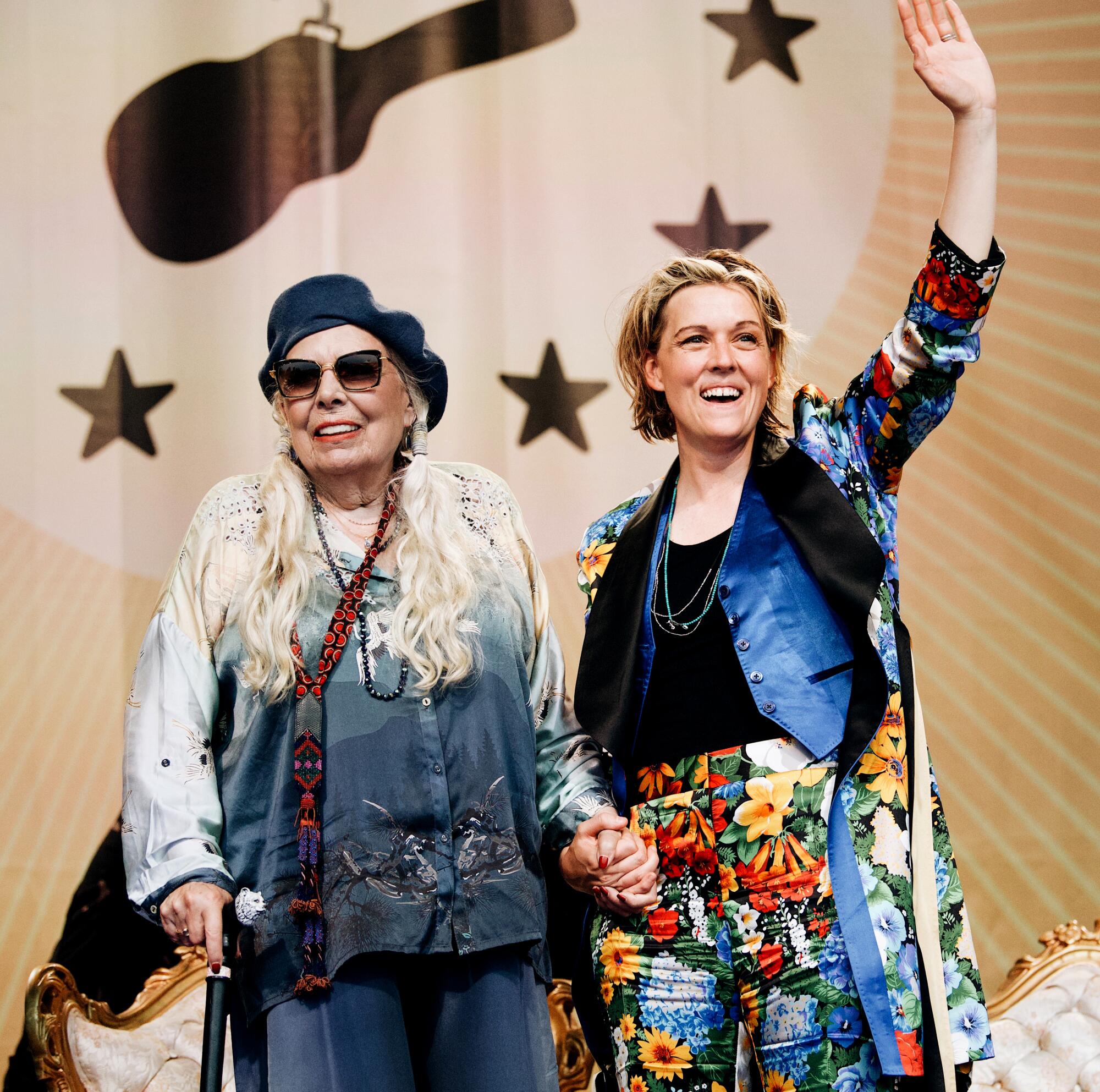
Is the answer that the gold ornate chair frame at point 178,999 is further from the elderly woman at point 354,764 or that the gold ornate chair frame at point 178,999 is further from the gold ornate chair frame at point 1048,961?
the elderly woman at point 354,764

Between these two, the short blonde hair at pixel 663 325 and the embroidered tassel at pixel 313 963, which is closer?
the embroidered tassel at pixel 313 963

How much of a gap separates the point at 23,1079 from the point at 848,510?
2.24 m

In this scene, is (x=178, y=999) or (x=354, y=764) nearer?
(x=354, y=764)

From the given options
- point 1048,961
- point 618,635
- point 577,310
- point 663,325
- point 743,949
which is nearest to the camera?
point 743,949

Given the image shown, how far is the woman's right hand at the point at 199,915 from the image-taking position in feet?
5.02

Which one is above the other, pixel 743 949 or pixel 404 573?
pixel 404 573

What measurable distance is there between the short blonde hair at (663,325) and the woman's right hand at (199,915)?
1067 mm

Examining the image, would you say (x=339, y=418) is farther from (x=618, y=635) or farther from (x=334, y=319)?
(x=618, y=635)

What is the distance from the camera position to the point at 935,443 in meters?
3.18

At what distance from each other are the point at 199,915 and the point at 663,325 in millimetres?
1141

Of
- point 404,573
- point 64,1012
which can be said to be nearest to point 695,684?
point 404,573

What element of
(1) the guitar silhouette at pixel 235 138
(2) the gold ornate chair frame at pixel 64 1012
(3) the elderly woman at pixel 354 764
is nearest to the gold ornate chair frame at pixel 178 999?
(2) the gold ornate chair frame at pixel 64 1012

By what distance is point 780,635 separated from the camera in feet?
5.88

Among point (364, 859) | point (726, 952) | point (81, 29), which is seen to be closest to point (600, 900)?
point (726, 952)
